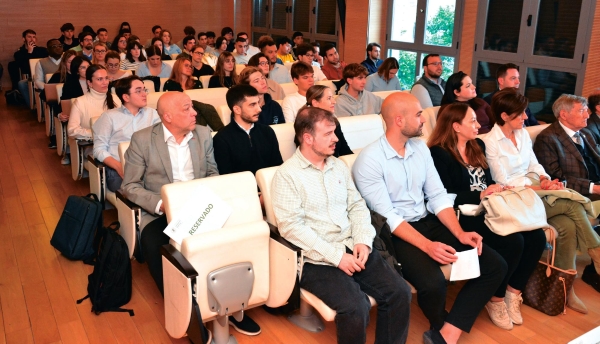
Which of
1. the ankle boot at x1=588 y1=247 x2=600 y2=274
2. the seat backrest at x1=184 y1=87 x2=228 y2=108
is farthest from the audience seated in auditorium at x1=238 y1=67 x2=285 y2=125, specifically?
the ankle boot at x1=588 y1=247 x2=600 y2=274

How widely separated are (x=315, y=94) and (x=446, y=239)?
5.43 ft

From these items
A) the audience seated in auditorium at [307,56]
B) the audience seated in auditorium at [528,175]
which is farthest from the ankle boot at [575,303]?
the audience seated in auditorium at [307,56]

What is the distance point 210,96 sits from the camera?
5.25 metres

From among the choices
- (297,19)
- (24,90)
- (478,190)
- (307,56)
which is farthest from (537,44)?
(24,90)

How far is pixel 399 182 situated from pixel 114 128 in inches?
91.3

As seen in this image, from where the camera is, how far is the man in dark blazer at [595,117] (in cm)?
466

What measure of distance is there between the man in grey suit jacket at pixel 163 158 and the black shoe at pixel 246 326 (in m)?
0.62

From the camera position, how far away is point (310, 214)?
2879 mm

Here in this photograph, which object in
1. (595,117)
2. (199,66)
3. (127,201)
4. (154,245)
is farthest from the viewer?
(199,66)

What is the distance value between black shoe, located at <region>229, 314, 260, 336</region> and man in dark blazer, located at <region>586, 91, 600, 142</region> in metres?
3.30

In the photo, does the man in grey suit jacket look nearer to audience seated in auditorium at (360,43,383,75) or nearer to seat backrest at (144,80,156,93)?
seat backrest at (144,80,156,93)

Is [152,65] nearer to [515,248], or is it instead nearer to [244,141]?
[244,141]

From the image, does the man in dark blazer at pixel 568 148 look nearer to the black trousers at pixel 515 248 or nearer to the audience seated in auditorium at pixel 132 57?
the black trousers at pixel 515 248

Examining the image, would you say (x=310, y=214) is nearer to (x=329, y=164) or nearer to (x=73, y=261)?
(x=329, y=164)
